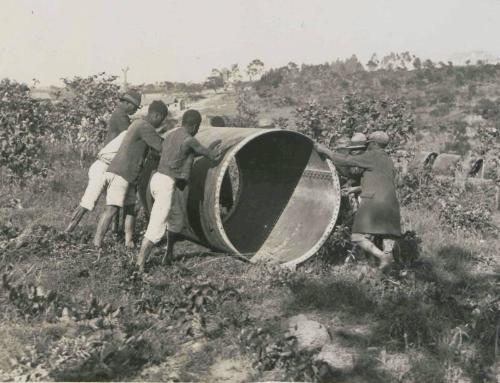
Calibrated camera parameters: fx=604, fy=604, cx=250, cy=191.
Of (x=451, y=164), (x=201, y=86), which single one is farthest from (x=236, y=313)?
(x=201, y=86)

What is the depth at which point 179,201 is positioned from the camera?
587 centimetres

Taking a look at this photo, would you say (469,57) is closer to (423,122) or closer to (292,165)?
(423,122)

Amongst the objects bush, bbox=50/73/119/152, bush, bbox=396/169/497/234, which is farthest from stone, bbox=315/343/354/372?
bush, bbox=50/73/119/152

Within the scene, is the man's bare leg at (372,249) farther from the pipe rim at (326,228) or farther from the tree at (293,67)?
the tree at (293,67)

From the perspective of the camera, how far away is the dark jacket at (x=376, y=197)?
18.5 feet

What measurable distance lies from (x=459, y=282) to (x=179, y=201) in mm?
2866

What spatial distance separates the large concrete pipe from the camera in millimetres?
5945

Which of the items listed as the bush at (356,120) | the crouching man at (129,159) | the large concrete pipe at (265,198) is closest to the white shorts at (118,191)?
the crouching man at (129,159)

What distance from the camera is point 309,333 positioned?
14.3 feet

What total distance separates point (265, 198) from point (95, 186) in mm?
2417

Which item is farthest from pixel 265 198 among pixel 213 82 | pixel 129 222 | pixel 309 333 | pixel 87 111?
pixel 213 82

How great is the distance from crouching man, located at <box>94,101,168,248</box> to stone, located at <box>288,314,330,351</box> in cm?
236

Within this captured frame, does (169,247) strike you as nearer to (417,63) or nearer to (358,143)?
(358,143)

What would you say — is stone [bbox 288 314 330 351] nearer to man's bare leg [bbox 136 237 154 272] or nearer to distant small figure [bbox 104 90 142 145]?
man's bare leg [bbox 136 237 154 272]
